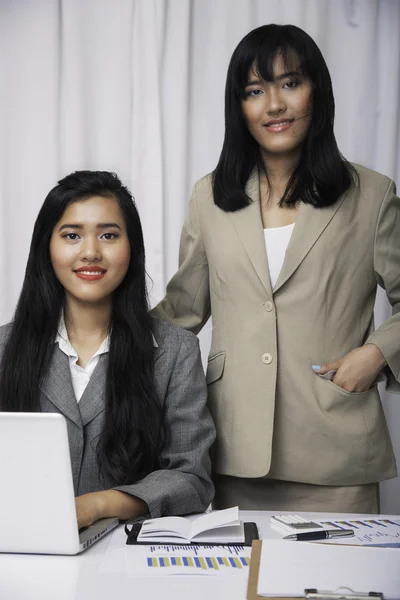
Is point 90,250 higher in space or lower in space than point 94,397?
higher

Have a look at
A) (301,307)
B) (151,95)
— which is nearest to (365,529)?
(301,307)

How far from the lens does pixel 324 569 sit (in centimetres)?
122

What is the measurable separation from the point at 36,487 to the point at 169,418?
0.62 m

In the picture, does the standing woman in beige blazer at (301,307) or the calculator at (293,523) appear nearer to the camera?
the calculator at (293,523)

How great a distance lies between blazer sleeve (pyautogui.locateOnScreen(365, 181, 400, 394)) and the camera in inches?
75.4

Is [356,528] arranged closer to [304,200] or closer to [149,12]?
[304,200]

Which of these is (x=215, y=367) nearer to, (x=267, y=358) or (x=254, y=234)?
(x=267, y=358)

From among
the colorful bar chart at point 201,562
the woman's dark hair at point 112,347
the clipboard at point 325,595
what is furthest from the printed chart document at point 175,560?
the woman's dark hair at point 112,347

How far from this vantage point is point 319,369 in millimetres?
1906

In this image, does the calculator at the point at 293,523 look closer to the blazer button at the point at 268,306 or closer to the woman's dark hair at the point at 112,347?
the woman's dark hair at the point at 112,347

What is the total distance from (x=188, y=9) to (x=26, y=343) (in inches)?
59.1

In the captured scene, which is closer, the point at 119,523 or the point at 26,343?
the point at 119,523

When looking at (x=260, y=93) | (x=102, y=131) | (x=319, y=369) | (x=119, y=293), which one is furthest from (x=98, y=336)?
(x=102, y=131)

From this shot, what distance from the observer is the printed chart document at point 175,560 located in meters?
1.28
